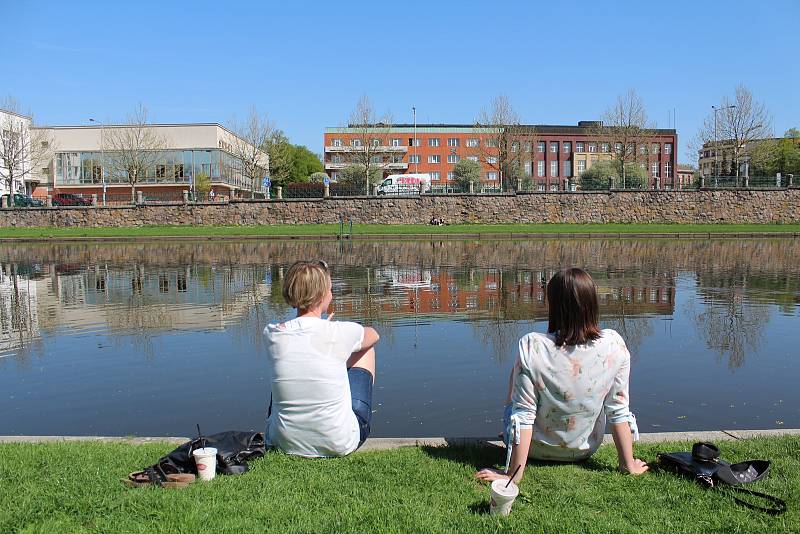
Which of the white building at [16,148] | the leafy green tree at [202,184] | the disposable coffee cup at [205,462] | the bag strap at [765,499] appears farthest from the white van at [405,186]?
the bag strap at [765,499]

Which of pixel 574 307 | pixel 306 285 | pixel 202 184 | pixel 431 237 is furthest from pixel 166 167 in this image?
pixel 574 307

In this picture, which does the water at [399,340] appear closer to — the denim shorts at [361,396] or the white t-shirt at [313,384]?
the denim shorts at [361,396]

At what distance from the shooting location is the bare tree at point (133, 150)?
77.0 metres

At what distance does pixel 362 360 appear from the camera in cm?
Answer: 515

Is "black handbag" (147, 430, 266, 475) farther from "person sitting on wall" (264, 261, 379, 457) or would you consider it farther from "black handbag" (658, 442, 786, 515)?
"black handbag" (658, 442, 786, 515)

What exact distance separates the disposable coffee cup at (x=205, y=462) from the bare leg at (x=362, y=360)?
1158mm

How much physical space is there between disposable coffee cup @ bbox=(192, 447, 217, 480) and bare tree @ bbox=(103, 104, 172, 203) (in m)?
74.7

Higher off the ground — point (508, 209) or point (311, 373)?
point (508, 209)

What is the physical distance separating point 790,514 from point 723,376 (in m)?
4.59

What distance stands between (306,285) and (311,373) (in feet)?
1.78

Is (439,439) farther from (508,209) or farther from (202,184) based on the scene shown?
(202,184)

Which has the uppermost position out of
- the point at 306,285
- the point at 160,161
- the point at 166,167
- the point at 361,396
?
the point at 160,161

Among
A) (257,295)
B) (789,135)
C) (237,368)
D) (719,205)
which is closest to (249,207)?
(719,205)

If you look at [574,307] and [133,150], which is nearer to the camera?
[574,307]
